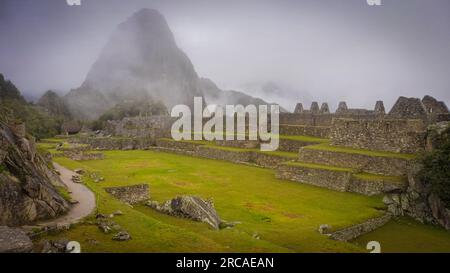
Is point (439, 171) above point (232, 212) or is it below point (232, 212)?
above

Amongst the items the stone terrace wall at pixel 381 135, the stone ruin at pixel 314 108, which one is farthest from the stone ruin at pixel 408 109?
the stone ruin at pixel 314 108

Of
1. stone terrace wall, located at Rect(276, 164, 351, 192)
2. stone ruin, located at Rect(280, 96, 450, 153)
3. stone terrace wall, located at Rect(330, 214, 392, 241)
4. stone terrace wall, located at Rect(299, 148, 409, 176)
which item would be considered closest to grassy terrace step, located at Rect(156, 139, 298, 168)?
stone terrace wall, located at Rect(299, 148, 409, 176)

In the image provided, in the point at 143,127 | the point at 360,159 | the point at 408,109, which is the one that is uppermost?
the point at 408,109

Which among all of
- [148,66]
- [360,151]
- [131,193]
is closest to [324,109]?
[360,151]

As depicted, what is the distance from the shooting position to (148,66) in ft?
421

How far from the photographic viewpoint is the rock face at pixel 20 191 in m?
8.95

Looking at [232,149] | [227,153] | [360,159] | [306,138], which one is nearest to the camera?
[360,159]

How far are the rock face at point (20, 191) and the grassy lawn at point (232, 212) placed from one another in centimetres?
118

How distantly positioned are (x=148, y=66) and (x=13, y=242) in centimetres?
12624

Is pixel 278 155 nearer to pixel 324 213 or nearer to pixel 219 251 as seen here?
pixel 324 213

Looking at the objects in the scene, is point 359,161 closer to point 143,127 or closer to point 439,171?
point 439,171
